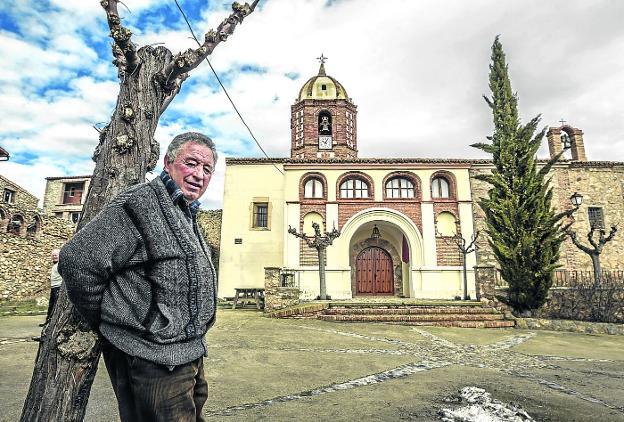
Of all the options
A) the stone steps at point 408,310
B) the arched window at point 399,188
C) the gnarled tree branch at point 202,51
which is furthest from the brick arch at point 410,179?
the gnarled tree branch at point 202,51

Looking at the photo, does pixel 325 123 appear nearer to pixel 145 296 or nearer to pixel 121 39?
pixel 121 39

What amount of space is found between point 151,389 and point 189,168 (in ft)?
3.27

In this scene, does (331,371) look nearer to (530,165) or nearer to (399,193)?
(530,165)

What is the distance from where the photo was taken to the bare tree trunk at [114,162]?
1549mm

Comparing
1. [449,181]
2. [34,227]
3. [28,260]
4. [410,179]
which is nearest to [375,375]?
[410,179]

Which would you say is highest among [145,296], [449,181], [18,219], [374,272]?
[449,181]

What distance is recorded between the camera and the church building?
1631 cm

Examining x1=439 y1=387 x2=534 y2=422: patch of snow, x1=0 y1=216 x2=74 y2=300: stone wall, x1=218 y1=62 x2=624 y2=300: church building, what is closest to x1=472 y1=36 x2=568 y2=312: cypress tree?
x1=218 y1=62 x2=624 y2=300: church building

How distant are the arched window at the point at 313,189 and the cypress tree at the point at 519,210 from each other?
7.90 m

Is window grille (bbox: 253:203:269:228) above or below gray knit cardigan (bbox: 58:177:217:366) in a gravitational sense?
above

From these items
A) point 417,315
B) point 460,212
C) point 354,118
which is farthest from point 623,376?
point 354,118

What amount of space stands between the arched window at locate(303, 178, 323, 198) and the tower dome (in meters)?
7.01

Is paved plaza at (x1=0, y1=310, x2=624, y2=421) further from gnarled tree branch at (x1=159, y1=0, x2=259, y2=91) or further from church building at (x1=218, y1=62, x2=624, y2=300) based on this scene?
church building at (x1=218, y1=62, x2=624, y2=300)

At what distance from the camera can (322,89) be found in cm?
2230
